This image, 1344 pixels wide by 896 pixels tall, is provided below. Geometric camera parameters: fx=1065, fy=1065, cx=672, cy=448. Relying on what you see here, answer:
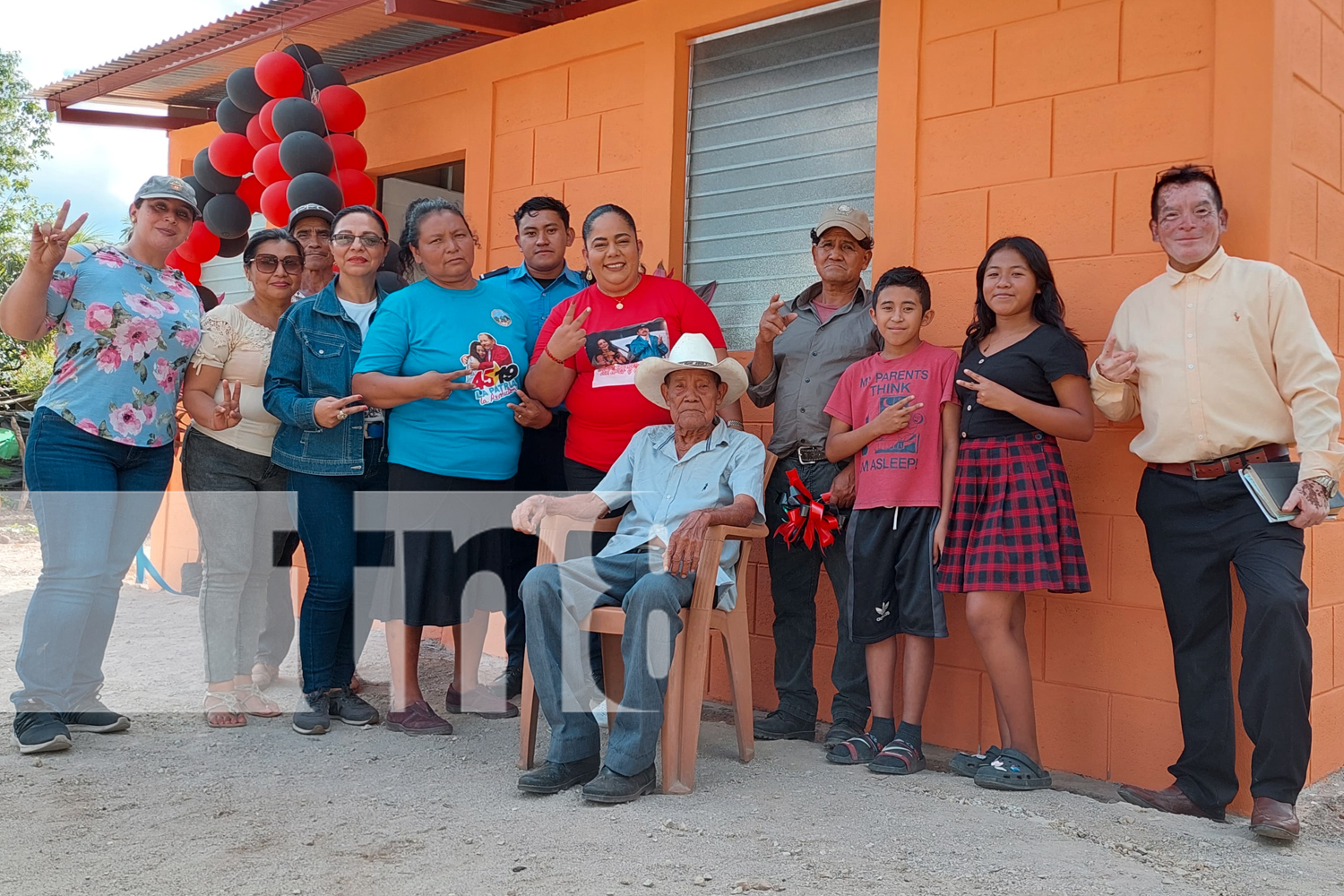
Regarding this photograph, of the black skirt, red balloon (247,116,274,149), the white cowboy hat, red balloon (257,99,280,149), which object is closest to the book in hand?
the white cowboy hat

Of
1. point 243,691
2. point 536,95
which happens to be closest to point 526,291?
point 536,95

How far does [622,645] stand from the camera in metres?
3.01

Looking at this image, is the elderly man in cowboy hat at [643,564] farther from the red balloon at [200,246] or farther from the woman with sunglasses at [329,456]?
the red balloon at [200,246]

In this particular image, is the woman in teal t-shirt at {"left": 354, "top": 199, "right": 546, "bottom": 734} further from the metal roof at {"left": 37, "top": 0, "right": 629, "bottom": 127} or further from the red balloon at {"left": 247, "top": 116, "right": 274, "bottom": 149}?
the red balloon at {"left": 247, "top": 116, "right": 274, "bottom": 149}

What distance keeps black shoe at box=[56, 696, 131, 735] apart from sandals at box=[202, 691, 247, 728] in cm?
26

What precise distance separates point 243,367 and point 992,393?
8.16ft

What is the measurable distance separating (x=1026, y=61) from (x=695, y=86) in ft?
5.08

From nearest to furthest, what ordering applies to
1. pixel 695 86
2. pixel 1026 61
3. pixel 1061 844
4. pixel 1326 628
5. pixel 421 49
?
1. pixel 1061 844
2. pixel 1326 628
3. pixel 1026 61
4. pixel 695 86
5. pixel 421 49

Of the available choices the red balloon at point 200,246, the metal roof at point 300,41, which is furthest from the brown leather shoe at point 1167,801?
the red balloon at point 200,246

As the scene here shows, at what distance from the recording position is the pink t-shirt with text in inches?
A: 129

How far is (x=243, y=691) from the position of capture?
3781 mm

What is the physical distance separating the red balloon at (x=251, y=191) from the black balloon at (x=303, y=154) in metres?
0.92

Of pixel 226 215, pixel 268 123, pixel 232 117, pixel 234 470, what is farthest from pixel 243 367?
pixel 232 117

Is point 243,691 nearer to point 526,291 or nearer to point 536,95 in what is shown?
point 526,291
